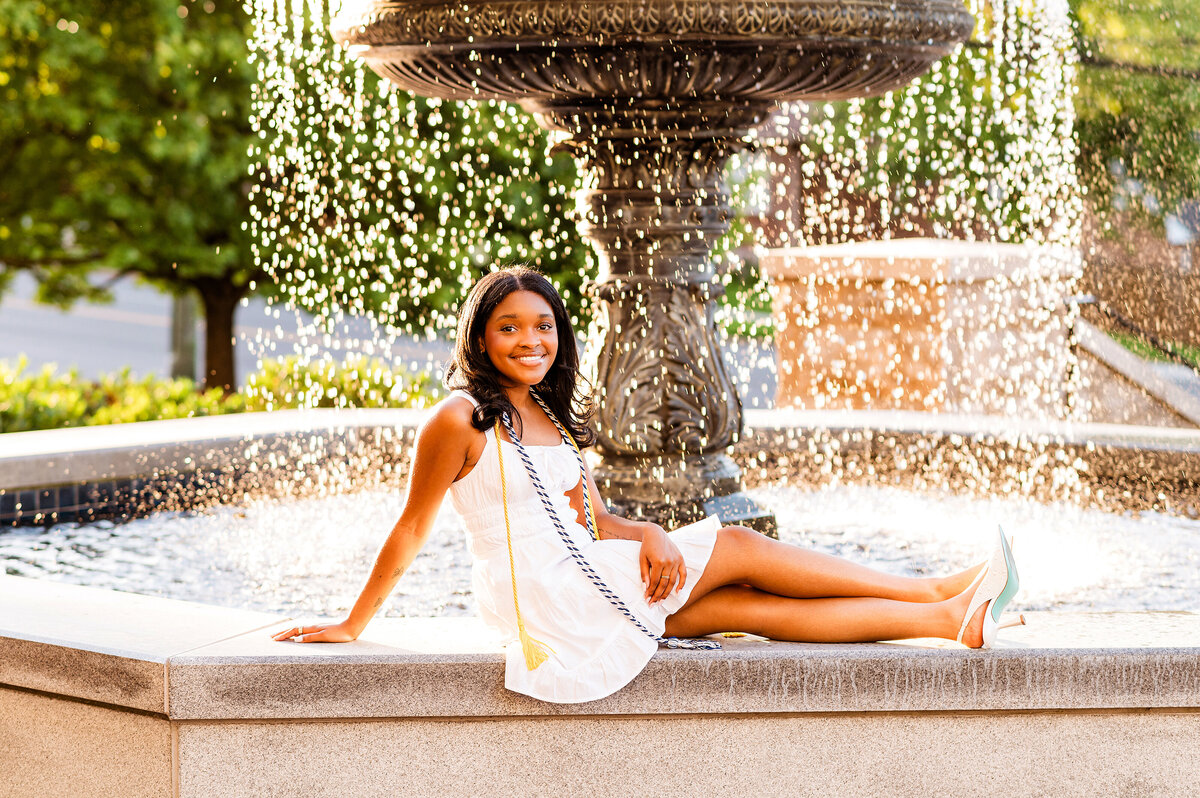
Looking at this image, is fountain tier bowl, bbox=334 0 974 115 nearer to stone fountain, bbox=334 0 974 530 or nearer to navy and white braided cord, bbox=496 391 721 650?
stone fountain, bbox=334 0 974 530

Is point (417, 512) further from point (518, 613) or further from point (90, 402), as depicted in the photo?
point (90, 402)

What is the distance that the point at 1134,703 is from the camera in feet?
10.6

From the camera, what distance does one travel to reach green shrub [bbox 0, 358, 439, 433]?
9.46 m

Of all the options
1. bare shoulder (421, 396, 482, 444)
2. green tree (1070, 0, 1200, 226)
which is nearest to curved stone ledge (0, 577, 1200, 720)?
bare shoulder (421, 396, 482, 444)

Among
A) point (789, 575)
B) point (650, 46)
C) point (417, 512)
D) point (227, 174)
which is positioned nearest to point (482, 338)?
point (417, 512)

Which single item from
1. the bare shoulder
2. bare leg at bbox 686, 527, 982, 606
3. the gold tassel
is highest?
the bare shoulder

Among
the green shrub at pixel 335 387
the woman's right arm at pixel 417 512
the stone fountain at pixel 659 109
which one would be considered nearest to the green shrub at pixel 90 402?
the green shrub at pixel 335 387

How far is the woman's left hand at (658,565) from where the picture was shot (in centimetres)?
346

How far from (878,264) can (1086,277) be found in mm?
4998

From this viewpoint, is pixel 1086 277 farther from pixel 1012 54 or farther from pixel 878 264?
pixel 878 264

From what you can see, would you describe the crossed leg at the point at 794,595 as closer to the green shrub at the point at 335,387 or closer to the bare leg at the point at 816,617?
the bare leg at the point at 816,617

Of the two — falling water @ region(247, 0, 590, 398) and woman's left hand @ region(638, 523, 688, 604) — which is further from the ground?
falling water @ region(247, 0, 590, 398)

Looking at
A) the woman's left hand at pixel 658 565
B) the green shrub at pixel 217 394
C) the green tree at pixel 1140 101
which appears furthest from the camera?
the green tree at pixel 1140 101

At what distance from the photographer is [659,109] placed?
529 centimetres
